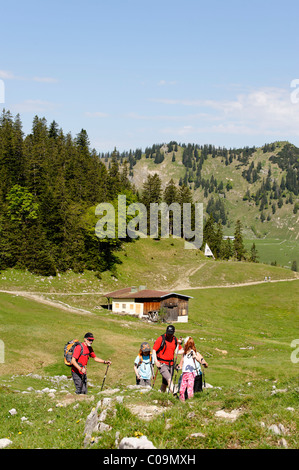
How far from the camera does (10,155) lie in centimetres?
9550

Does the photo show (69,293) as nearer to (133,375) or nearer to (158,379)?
(133,375)

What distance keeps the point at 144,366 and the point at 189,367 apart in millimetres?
2639

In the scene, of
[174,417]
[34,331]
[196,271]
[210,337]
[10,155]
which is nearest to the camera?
[174,417]

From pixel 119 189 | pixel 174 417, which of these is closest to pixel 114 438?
pixel 174 417

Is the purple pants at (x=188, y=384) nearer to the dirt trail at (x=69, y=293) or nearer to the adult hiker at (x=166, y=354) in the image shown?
the adult hiker at (x=166, y=354)

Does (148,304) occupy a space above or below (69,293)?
below

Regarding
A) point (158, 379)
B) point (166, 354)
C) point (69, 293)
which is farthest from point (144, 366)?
point (69, 293)

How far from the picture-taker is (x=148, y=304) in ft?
234

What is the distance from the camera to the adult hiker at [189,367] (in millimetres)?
14586

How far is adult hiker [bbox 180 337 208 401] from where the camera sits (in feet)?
47.9

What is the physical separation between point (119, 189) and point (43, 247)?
161 ft

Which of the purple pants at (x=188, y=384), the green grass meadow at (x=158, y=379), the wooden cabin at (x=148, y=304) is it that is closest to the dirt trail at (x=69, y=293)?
the green grass meadow at (x=158, y=379)

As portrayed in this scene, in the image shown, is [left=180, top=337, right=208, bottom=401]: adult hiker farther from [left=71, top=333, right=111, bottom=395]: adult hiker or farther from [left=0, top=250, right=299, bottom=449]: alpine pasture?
[left=71, top=333, right=111, bottom=395]: adult hiker
